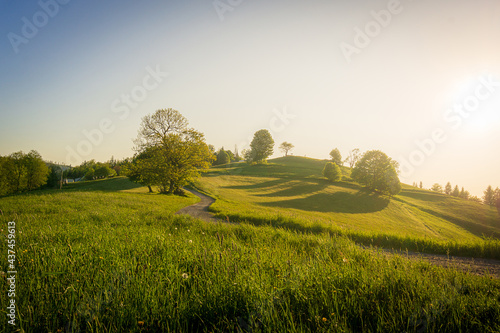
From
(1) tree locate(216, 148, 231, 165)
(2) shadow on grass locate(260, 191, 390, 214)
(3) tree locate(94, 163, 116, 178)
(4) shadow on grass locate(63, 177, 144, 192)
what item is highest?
(1) tree locate(216, 148, 231, 165)

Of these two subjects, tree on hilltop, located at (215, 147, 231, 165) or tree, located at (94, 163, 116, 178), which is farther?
tree on hilltop, located at (215, 147, 231, 165)

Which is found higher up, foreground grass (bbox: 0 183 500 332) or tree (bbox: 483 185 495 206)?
foreground grass (bbox: 0 183 500 332)

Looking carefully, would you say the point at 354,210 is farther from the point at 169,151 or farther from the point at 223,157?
the point at 223,157

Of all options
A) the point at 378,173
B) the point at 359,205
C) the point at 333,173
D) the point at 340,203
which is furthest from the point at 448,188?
the point at 340,203

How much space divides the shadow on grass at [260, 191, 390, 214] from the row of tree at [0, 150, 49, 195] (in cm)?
7334

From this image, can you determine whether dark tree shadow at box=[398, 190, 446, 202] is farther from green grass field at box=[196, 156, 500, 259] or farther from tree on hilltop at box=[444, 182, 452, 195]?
tree on hilltop at box=[444, 182, 452, 195]

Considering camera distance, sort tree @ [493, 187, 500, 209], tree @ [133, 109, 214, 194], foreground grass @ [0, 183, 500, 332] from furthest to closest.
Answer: tree @ [493, 187, 500, 209], tree @ [133, 109, 214, 194], foreground grass @ [0, 183, 500, 332]

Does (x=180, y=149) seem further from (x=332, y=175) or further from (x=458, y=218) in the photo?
(x=458, y=218)

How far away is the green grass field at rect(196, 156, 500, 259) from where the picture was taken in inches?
472

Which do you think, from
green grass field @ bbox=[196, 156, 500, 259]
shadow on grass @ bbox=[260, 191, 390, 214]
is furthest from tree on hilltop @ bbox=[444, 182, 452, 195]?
shadow on grass @ bbox=[260, 191, 390, 214]

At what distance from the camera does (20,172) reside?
190 ft

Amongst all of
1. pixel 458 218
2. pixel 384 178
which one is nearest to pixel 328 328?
pixel 384 178

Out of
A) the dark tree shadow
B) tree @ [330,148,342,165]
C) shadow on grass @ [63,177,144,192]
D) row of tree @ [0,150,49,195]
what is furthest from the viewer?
tree @ [330,148,342,165]

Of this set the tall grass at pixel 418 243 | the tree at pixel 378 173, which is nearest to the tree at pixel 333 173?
the tree at pixel 378 173
